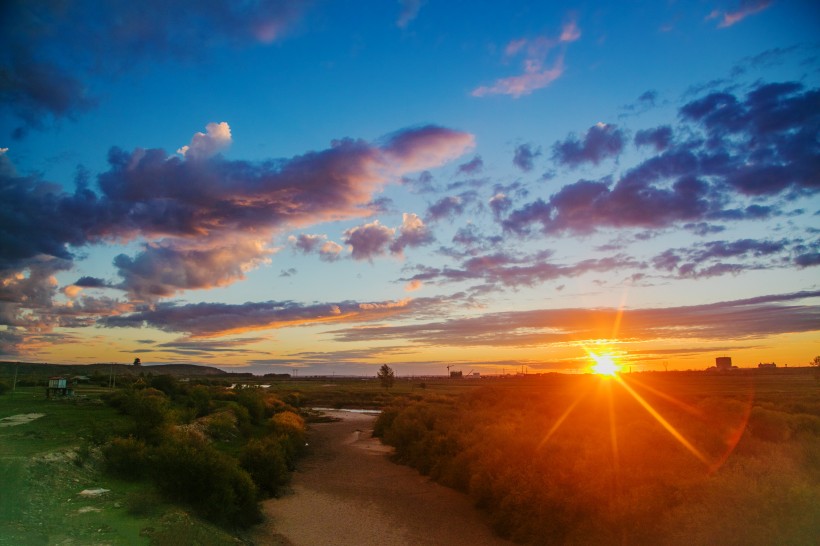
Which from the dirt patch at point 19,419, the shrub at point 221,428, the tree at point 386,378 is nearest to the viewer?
the dirt patch at point 19,419

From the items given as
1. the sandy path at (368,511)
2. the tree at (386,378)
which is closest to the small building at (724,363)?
the tree at (386,378)

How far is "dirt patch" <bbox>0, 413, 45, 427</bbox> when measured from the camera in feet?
80.4

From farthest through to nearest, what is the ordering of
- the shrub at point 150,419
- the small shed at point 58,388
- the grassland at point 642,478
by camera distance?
the small shed at point 58,388
the shrub at point 150,419
the grassland at point 642,478

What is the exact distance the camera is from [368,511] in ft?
72.2

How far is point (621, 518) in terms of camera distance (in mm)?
15250

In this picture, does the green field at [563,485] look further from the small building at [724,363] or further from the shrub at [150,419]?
the small building at [724,363]

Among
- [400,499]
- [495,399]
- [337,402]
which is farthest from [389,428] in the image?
[337,402]

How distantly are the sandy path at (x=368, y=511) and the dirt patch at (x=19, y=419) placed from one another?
13878 millimetres

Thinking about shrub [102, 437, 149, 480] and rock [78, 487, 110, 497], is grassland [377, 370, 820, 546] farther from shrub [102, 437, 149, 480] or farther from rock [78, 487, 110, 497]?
rock [78, 487, 110, 497]

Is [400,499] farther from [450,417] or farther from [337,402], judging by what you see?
A: [337,402]

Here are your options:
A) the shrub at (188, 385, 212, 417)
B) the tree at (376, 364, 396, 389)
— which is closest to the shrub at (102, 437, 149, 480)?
the shrub at (188, 385, 212, 417)

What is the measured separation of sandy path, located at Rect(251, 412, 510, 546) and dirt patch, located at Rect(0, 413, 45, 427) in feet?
45.5

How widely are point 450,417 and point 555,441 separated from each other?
47.4 ft

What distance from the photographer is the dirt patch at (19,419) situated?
24.5m
